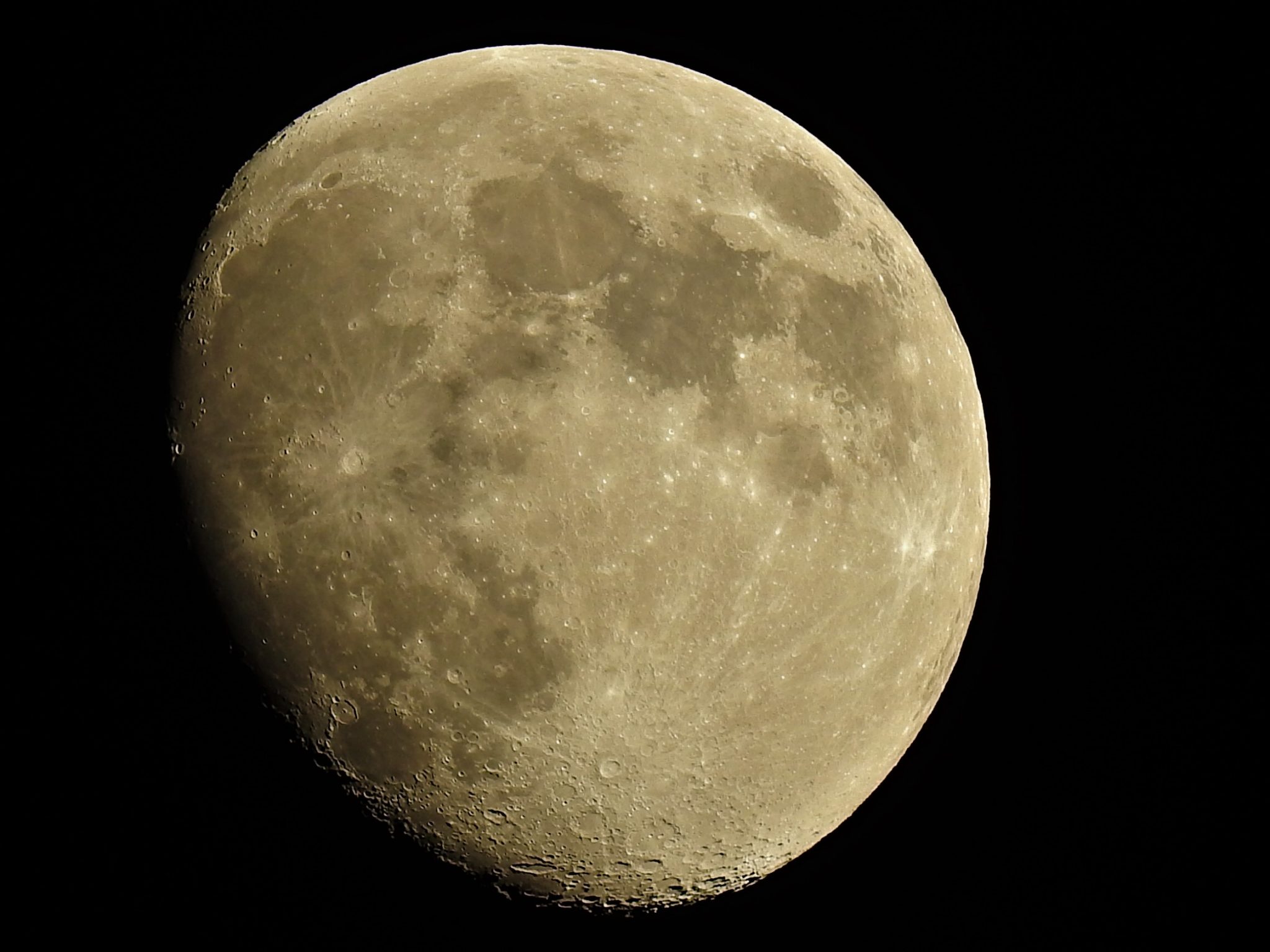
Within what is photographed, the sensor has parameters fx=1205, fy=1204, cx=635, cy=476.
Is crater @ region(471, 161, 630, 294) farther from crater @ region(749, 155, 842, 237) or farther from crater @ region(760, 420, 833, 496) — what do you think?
crater @ region(760, 420, 833, 496)

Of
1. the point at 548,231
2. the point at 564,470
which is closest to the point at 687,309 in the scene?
the point at 548,231

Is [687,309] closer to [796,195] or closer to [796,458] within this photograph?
[796,458]

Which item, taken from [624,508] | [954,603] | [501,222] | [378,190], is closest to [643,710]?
[624,508]

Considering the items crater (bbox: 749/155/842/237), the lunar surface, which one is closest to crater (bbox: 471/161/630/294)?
the lunar surface

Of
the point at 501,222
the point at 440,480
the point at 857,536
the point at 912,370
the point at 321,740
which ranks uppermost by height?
the point at 912,370

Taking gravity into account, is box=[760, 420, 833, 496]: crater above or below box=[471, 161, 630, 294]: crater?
below

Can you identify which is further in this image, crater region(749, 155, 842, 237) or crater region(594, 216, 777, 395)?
crater region(749, 155, 842, 237)

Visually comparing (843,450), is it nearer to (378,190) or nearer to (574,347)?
(574,347)

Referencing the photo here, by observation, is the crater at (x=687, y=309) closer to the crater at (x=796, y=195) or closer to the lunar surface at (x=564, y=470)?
the lunar surface at (x=564, y=470)

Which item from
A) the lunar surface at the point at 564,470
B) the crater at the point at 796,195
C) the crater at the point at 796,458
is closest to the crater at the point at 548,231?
the lunar surface at the point at 564,470
